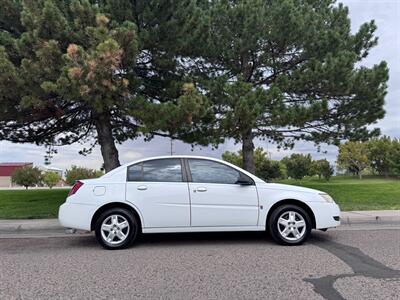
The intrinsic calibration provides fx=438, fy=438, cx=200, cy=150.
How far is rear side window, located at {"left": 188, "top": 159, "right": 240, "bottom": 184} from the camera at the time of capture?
7801mm

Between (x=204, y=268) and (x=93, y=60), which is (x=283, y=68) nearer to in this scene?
(x=93, y=60)

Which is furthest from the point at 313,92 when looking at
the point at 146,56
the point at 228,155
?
the point at 228,155

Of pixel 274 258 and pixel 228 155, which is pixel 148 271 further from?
pixel 228 155

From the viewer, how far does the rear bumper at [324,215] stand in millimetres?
7793

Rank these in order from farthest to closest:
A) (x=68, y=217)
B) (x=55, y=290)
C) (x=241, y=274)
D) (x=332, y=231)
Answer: (x=332, y=231)
(x=68, y=217)
(x=241, y=274)
(x=55, y=290)

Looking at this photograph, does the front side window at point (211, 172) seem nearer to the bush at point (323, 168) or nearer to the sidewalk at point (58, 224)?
the sidewalk at point (58, 224)

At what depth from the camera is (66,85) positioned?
10328 millimetres

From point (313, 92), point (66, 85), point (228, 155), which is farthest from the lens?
point (228, 155)

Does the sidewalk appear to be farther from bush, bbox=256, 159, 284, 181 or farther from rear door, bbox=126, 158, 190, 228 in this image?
bush, bbox=256, 159, 284, 181

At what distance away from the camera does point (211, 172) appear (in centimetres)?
788

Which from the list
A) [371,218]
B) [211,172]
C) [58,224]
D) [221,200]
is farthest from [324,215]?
[58,224]

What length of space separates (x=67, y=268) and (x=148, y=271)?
3.91 feet

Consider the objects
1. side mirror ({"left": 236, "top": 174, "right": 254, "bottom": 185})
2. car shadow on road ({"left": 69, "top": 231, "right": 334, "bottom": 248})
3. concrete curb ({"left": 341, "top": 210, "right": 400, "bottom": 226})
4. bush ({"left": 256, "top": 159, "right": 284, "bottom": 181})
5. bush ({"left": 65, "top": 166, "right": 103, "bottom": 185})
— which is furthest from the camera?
bush ({"left": 65, "top": 166, "right": 103, "bottom": 185})

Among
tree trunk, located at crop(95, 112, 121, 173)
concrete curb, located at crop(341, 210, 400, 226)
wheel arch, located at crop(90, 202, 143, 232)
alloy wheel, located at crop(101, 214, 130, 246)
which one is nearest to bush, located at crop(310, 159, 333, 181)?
tree trunk, located at crop(95, 112, 121, 173)
